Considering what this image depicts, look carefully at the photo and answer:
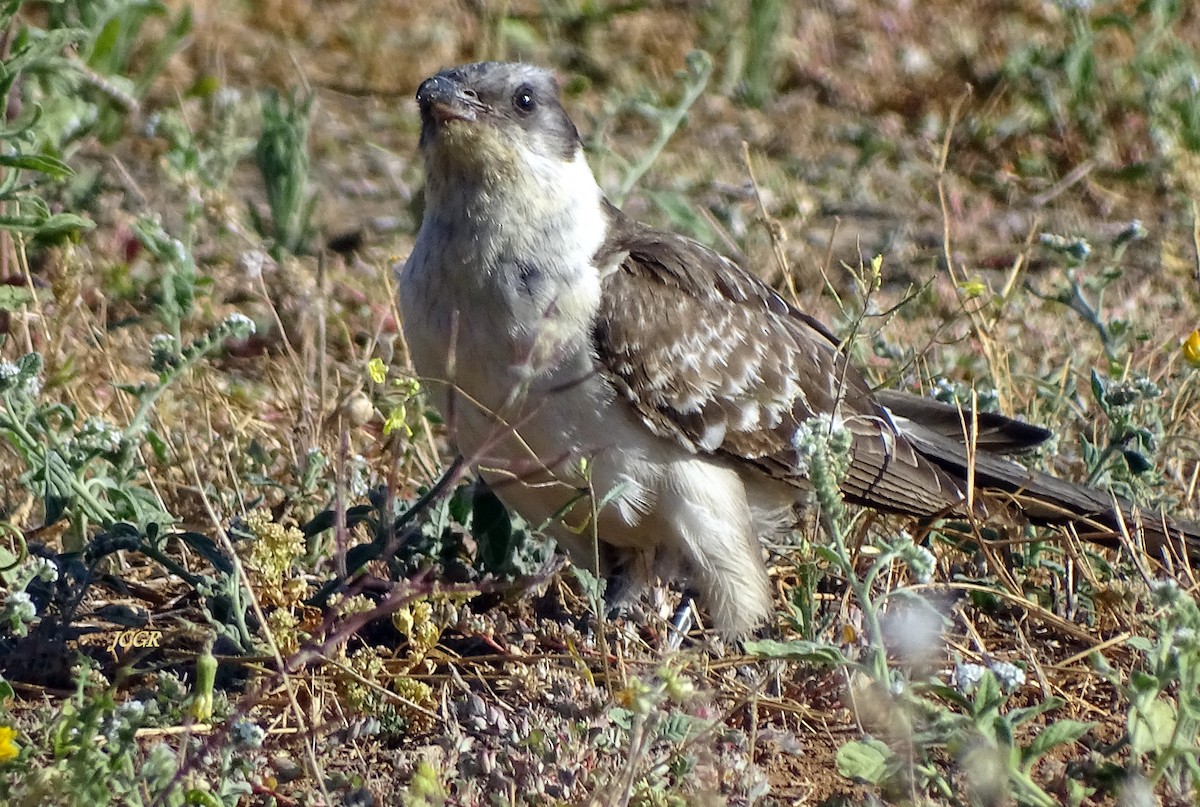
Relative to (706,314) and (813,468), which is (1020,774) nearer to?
(813,468)

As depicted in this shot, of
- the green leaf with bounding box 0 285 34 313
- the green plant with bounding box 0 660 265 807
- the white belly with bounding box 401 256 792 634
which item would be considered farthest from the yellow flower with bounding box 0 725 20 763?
the green leaf with bounding box 0 285 34 313

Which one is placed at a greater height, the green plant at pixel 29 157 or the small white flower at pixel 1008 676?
the green plant at pixel 29 157

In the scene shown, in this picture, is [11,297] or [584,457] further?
[11,297]

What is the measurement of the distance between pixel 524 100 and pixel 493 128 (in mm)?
229

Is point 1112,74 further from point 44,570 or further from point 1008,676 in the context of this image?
point 44,570

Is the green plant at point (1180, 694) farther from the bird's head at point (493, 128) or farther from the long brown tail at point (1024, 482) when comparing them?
the bird's head at point (493, 128)

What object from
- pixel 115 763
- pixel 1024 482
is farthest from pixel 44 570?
Result: pixel 1024 482

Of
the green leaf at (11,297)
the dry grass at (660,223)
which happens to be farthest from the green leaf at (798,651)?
the green leaf at (11,297)

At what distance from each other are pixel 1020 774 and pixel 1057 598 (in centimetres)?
182

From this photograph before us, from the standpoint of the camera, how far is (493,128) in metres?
4.36

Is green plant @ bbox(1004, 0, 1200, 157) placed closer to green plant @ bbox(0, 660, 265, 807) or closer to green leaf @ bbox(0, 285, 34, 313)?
green leaf @ bbox(0, 285, 34, 313)

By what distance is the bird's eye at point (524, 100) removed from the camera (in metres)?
4.52

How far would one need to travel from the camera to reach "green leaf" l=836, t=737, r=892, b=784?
9.34ft

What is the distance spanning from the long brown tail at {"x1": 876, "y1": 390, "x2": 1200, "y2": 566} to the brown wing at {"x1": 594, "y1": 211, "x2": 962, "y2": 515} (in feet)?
0.35
